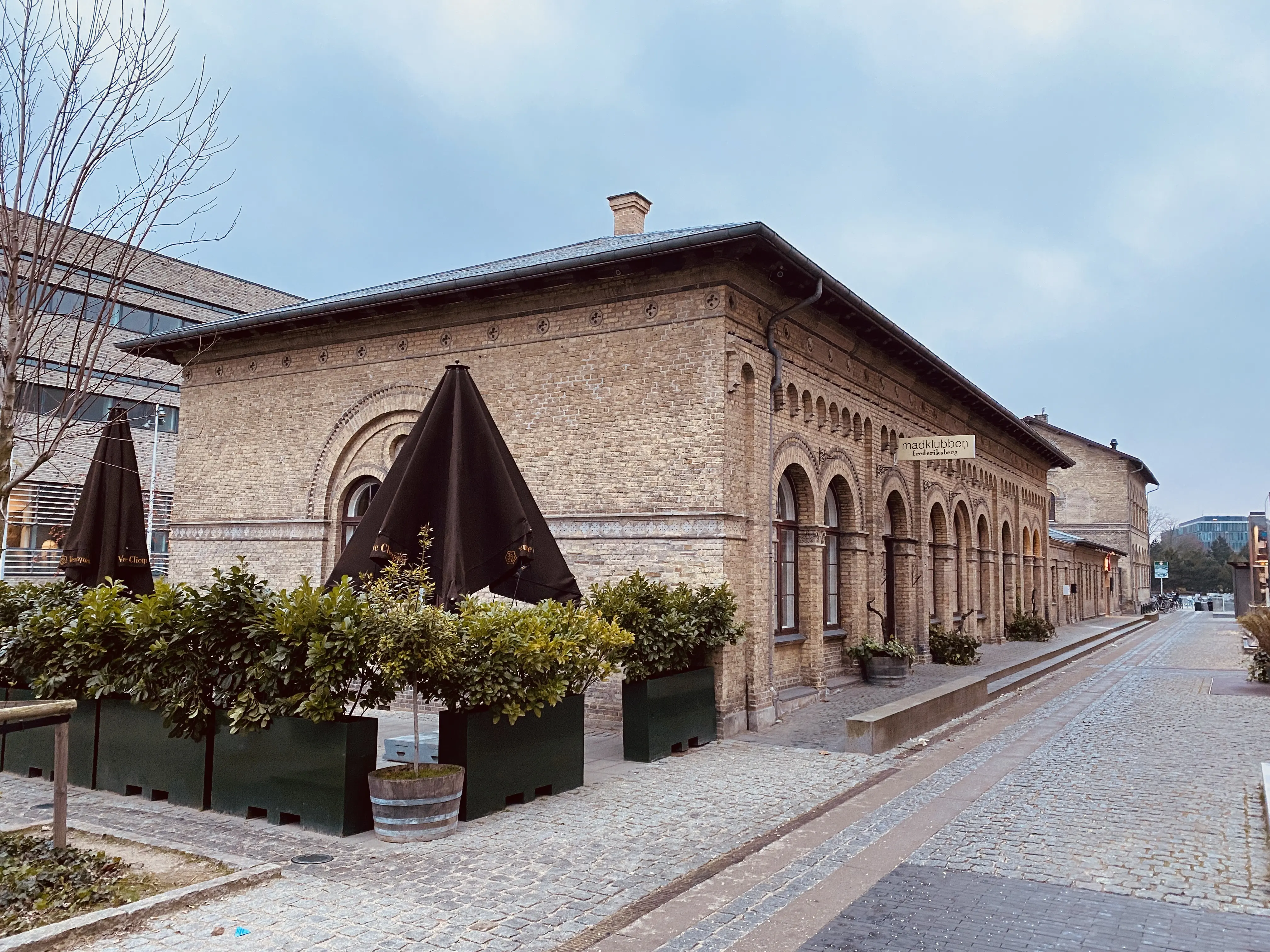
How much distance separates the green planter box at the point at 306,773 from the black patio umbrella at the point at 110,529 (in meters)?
4.14

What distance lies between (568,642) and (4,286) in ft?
19.1

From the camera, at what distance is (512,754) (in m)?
7.39

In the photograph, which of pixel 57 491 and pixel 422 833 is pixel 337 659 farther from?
pixel 57 491

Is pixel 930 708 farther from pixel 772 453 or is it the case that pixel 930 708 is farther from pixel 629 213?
pixel 629 213

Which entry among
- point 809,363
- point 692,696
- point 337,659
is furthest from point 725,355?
point 337,659

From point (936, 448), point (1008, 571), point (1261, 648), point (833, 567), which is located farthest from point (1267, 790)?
point (1008, 571)

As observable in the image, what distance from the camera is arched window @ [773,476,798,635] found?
1288cm

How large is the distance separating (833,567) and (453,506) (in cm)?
907

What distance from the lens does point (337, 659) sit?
6492mm

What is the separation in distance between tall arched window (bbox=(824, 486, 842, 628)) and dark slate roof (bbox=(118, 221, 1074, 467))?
2.85 m

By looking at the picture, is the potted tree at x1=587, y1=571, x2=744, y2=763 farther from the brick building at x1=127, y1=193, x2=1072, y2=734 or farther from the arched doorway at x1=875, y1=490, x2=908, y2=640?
the arched doorway at x1=875, y1=490, x2=908, y2=640

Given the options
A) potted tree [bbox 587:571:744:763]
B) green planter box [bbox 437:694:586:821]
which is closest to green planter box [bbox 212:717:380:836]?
green planter box [bbox 437:694:586:821]

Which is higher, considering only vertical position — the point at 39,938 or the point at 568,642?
the point at 568,642

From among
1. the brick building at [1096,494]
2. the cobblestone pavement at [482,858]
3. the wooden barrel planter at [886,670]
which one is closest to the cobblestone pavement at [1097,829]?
the cobblestone pavement at [482,858]
